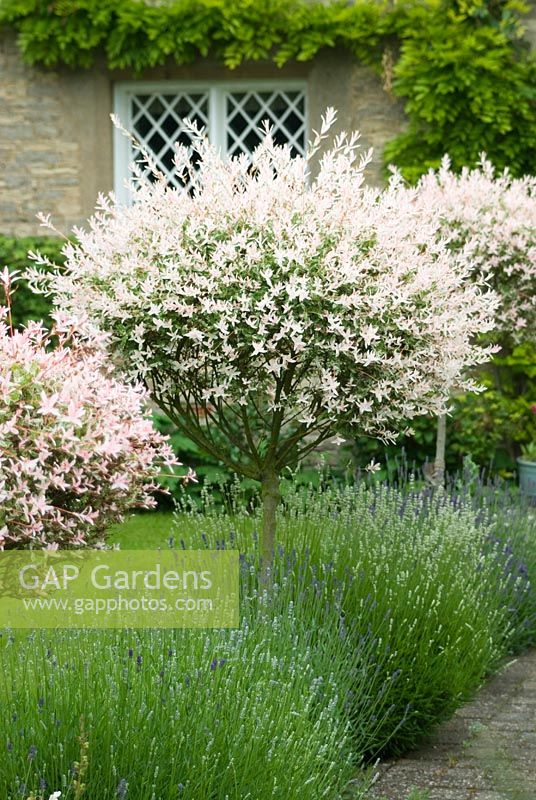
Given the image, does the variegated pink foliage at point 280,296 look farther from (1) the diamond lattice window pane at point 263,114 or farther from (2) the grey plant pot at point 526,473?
(1) the diamond lattice window pane at point 263,114

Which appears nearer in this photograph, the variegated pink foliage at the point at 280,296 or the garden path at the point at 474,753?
the garden path at the point at 474,753

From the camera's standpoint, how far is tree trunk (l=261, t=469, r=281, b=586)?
4707mm

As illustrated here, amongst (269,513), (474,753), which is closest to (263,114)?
(269,513)

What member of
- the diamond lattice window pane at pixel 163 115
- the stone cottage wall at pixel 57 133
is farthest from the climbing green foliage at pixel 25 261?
the diamond lattice window pane at pixel 163 115

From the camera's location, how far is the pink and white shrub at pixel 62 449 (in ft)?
11.0

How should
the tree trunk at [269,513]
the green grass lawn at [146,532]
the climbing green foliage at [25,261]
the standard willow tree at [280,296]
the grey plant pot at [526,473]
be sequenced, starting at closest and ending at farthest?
the standard willow tree at [280,296] < the tree trunk at [269,513] < the green grass lawn at [146,532] < the grey plant pot at [526,473] < the climbing green foliage at [25,261]

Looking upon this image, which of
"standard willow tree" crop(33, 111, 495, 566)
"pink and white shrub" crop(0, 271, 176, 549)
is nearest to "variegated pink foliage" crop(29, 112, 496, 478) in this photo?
"standard willow tree" crop(33, 111, 495, 566)

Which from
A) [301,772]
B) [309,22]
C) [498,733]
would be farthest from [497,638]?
[309,22]

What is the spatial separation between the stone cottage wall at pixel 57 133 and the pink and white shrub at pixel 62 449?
273 inches

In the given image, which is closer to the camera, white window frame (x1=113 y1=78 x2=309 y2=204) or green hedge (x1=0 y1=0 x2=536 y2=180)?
green hedge (x1=0 y1=0 x2=536 y2=180)

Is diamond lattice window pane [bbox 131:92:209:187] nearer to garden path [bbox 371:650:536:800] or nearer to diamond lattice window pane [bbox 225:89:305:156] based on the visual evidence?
A: diamond lattice window pane [bbox 225:89:305:156]

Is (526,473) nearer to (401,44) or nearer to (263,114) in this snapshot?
(401,44)

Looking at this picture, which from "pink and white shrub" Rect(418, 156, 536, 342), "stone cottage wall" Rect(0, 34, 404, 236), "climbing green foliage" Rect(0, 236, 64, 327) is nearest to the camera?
"pink and white shrub" Rect(418, 156, 536, 342)

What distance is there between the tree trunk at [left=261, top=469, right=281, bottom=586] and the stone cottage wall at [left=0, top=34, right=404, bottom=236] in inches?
242
